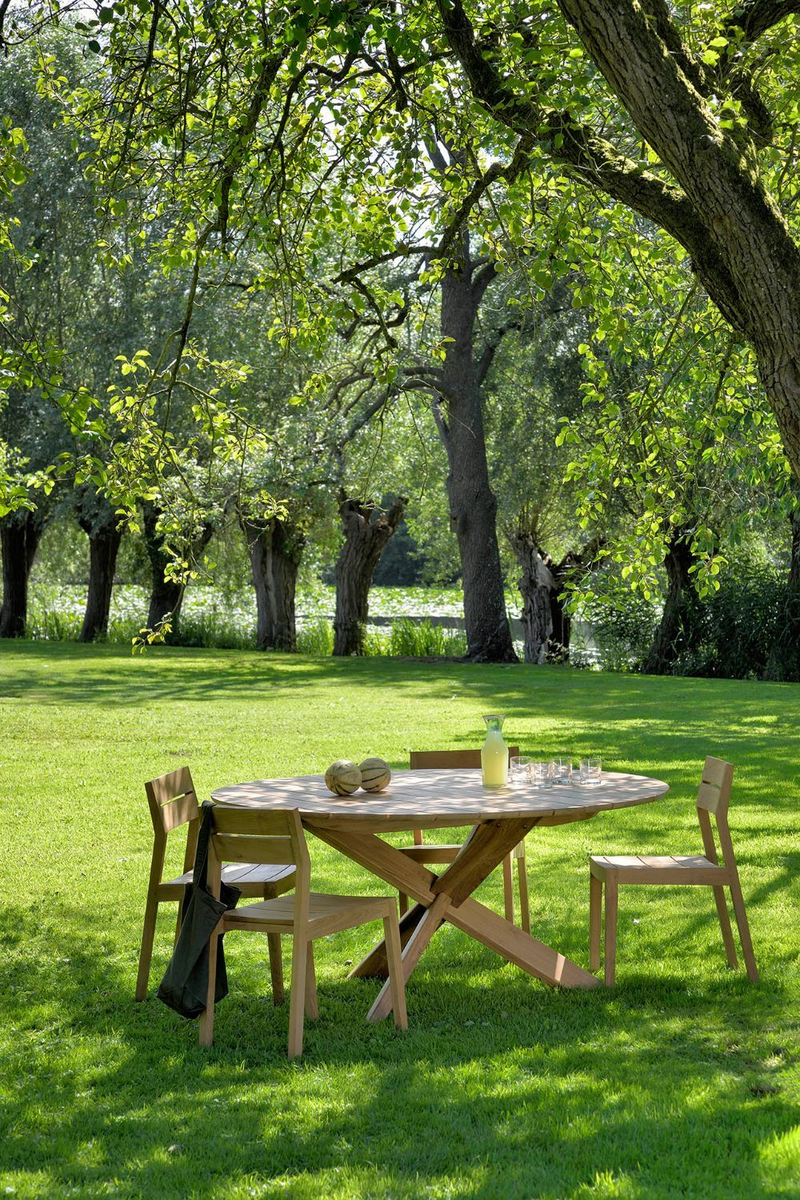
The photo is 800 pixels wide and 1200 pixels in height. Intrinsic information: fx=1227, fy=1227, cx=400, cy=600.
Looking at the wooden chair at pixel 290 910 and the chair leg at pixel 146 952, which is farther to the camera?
the chair leg at pixel 146 952

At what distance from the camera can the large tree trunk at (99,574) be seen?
89.0ft

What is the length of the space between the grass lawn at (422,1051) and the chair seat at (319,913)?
1.54ft

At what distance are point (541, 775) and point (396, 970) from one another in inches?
46.0

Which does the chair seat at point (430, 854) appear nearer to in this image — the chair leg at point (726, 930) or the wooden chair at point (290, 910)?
the wooden chair at point (290, 910)

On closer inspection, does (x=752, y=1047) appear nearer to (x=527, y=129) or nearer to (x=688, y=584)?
(x=527, y=129)

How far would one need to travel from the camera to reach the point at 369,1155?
3.80 m

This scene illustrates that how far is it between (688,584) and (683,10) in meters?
14.2

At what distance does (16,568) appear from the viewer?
28969 millimetres

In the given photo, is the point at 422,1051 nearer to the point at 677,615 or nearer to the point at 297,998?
the point at 297,998

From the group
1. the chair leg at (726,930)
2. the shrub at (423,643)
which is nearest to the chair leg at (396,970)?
the chair leg at (726,930)

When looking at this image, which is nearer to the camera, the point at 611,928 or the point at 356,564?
the point at 611,928

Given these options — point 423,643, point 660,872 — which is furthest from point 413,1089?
point 423,643

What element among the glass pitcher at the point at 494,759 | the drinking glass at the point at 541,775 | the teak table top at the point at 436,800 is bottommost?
the teak table top at the point at 436,800

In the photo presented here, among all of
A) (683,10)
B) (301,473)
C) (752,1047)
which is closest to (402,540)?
(301,473)
